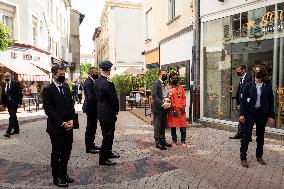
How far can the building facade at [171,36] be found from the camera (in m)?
12.5

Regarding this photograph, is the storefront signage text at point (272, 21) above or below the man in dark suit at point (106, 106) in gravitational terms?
above

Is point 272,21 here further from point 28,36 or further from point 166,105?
point 28,36

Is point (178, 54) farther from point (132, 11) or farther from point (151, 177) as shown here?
point (132, 11)

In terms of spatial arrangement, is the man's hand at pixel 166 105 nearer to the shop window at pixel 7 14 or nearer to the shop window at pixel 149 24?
the shop window at pixel 149 24

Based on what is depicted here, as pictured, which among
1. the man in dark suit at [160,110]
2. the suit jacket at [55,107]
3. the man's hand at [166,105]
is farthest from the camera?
the man in dark suit at [160,110]

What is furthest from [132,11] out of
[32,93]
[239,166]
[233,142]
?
[239,166]

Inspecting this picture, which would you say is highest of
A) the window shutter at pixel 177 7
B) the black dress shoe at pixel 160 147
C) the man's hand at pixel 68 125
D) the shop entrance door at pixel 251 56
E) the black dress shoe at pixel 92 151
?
the window shutter at pixel 177 7

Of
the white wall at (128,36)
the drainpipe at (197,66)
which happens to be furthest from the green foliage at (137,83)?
the white wall at (128,36)

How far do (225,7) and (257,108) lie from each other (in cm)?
495

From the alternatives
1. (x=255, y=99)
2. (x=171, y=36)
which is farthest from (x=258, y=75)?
(x=171, y=36)

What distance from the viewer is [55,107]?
525cm

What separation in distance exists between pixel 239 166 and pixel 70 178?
9.92 ft

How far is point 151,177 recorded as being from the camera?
225 inches

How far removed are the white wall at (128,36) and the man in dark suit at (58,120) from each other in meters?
29.3
